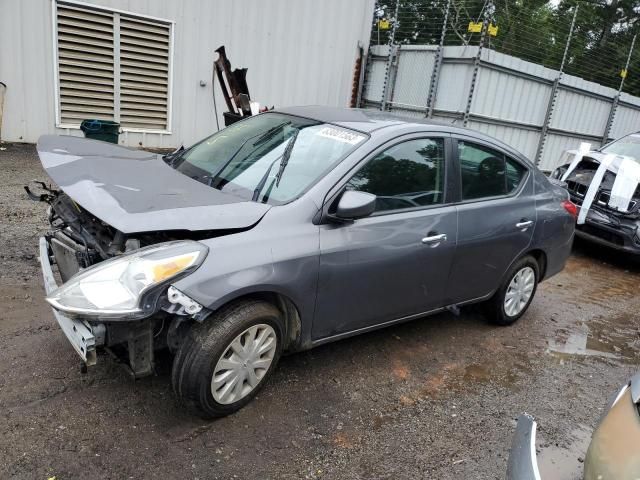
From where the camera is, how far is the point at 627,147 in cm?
753

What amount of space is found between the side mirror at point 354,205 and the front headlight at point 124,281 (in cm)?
82

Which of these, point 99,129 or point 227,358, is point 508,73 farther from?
point 227,358

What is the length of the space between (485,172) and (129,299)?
2.80 m

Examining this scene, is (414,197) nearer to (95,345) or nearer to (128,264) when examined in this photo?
(128,264)

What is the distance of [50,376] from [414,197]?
2510 mm

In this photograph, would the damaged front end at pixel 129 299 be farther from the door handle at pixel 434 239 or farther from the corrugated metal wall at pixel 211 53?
the corrugated metal wall at pixel 211 53

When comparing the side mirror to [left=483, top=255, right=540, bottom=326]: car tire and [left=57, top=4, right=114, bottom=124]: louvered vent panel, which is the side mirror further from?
[left=57, top=4, right=114, bottom=124]: louvered vent panel

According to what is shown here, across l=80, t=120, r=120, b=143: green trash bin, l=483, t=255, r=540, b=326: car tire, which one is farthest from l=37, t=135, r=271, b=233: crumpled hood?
l=80, t=120, r=120, b=143: green trash bin

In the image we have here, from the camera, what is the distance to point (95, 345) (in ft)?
7.80

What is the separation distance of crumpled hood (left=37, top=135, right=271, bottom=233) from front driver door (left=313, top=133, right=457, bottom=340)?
59cm

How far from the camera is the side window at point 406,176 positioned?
320cm

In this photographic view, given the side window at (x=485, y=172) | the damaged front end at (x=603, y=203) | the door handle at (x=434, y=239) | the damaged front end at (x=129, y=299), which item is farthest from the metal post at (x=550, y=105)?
the damaged front end at (x=129, y=299)

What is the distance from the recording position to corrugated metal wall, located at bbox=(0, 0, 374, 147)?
8203mm

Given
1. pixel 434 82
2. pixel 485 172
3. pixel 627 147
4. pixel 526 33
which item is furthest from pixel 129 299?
pixel 526 33
